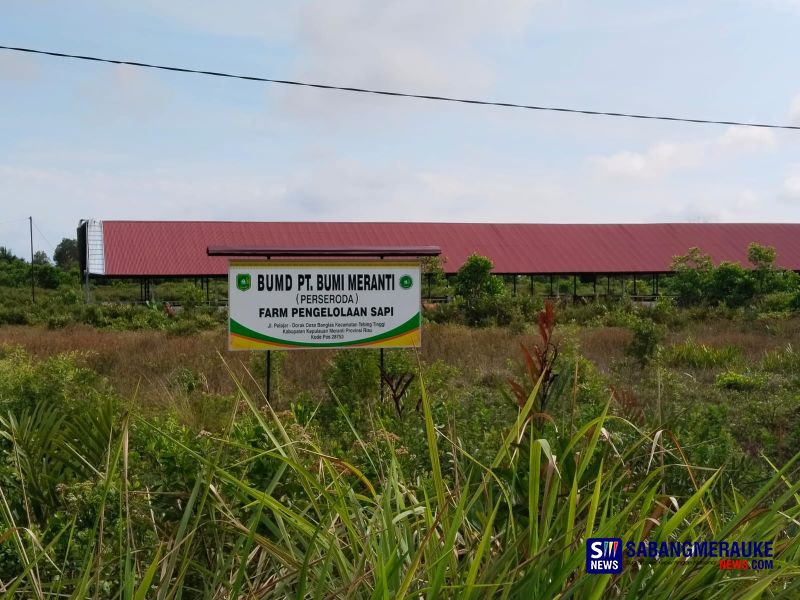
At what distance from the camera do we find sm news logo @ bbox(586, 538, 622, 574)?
1.91 meters

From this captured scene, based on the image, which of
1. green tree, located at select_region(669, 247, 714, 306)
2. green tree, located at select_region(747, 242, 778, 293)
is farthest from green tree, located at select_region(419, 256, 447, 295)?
green tree, located at select_region(747, 242, 778, 293)

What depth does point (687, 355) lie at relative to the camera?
1235cm

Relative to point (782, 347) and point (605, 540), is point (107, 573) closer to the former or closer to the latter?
point (605, 540)

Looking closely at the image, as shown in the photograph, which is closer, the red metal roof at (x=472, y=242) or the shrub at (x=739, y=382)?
the shrub at (x=739, y=382)

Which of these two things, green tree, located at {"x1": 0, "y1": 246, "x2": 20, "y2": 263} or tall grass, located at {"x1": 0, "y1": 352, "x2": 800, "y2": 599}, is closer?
tall grass, located at {"x1": 0, "y1": 352, "x2": 800, "y2": 599}

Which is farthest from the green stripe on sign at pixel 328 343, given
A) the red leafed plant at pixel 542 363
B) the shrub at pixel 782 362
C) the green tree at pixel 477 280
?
the green tree at pixel 477 280

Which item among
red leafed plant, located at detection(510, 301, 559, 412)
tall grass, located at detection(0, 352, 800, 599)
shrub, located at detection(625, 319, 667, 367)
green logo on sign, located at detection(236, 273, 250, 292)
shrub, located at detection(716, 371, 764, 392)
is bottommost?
shrub, located at detection(716, 371, 764, 392)

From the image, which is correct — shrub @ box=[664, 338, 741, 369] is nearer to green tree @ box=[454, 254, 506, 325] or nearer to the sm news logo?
the sm news logo

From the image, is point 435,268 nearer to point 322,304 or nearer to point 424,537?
point 322,304

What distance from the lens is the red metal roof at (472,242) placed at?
33.3 metres

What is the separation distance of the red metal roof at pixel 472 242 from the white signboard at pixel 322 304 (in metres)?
23.6

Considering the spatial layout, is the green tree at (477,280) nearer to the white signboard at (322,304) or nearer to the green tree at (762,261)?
the green tree at (762,261)

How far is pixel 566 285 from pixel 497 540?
4813cm

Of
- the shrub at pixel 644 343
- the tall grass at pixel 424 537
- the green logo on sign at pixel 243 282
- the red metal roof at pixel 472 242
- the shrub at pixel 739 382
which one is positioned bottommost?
the shrub at pixel 739 382
